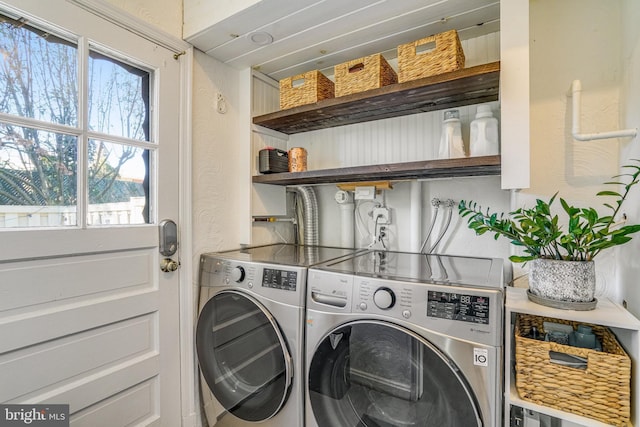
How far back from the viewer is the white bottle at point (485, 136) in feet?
4.25

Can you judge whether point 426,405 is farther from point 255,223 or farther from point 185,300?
point 255,223

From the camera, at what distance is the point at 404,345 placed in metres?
1.02

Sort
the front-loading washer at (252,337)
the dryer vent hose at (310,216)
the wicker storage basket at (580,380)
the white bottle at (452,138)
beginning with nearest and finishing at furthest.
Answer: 1. the wicker storage basket at (580,380)
2. the front-loading washer at (252,337)
3. the white bottle at (452,138)
4. the dryer vent hose at (310,216)

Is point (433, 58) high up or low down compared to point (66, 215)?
up

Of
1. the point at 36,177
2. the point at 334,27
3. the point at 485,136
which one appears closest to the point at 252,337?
the point at 36,177

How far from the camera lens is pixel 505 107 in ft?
3.83

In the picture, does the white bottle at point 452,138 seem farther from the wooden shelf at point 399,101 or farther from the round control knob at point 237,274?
the round control knob at point 237,274

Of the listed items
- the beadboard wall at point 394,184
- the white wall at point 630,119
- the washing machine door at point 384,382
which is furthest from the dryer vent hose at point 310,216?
the white wall at point 630,119

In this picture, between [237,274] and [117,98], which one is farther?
[237,274]

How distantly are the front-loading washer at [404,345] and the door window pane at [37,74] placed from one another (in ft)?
3.82

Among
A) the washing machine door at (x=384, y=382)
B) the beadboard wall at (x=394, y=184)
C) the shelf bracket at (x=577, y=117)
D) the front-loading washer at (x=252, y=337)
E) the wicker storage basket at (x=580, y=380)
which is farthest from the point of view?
the beadboard wall at (x=394, y=184)

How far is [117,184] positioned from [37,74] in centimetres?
47

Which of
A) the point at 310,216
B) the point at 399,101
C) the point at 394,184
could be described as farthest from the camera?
the point at 310,216

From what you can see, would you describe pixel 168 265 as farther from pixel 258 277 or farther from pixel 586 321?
pixel 586 321
